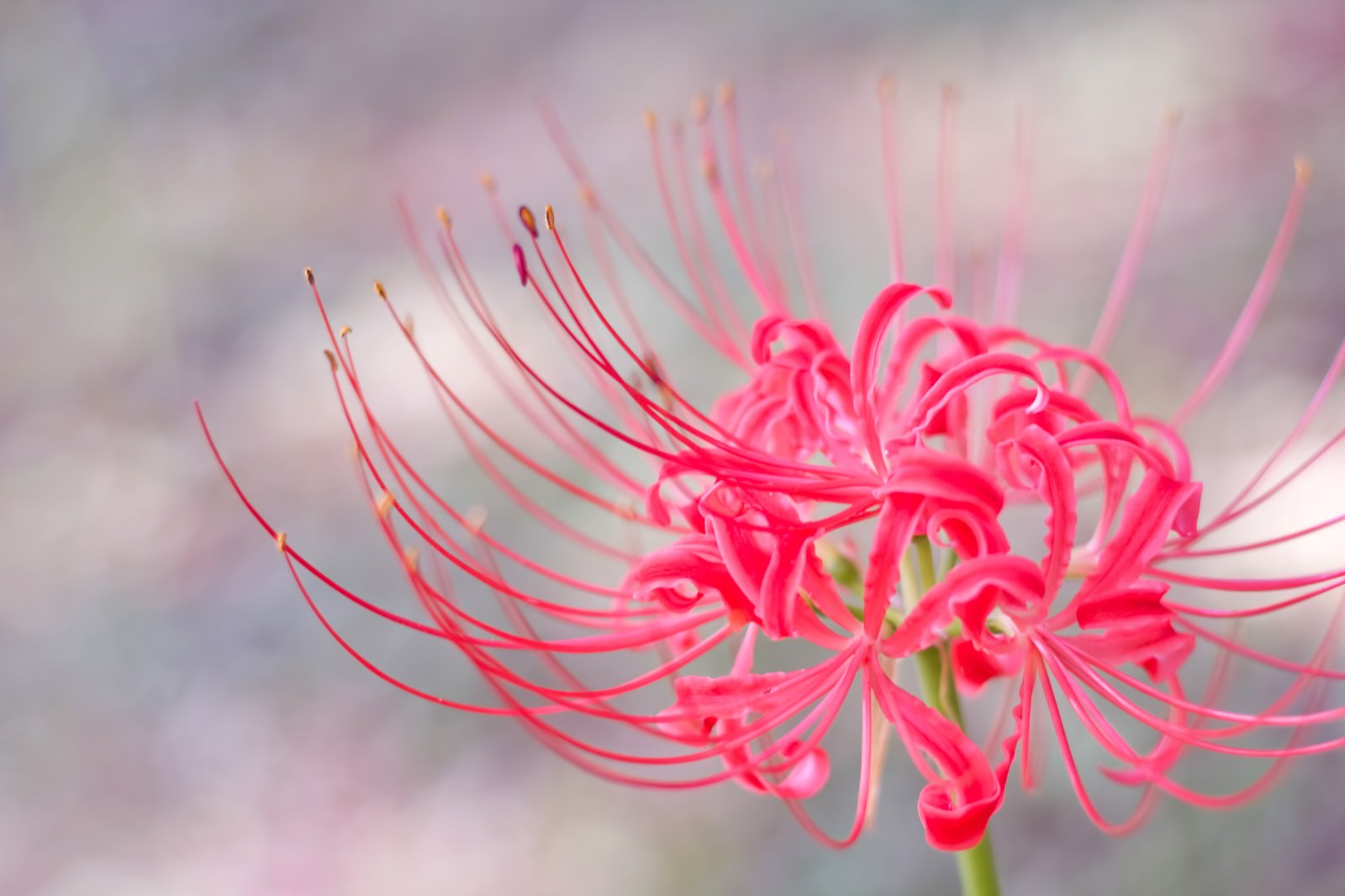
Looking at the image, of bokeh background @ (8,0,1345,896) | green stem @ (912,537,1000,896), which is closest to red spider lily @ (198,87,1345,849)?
green stem @ (912,537,1000,896)

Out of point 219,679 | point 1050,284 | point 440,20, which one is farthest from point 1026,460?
point 440,20

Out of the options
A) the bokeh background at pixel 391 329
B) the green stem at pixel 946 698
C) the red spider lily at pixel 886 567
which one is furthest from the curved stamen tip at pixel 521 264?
the bokeh background at pixel 391 329

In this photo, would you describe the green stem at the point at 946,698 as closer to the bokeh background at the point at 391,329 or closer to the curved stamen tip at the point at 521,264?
Result: the curved stamen tip at the point at 521,264

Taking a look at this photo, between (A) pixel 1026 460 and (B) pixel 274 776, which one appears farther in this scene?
(B) pixel 274 776

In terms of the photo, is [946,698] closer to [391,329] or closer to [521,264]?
[521,264]

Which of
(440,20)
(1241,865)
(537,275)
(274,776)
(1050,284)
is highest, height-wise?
(440,20)

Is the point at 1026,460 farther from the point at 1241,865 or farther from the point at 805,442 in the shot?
the point at 1241,865
